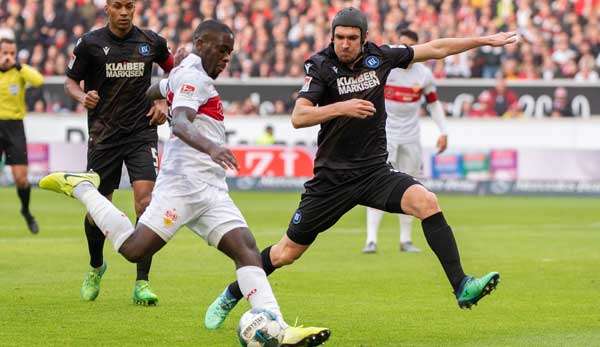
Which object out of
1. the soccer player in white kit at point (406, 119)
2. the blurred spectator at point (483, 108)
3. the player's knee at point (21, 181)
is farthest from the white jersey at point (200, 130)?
the blurred spectator at point (483, 108)

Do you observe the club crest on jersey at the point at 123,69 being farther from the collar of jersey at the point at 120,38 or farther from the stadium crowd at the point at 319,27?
the stadium crowd at the point at 319,27

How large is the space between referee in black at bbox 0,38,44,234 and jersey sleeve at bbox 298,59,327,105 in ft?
31.3

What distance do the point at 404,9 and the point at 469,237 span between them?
1627 cm

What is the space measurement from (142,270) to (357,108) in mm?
2889

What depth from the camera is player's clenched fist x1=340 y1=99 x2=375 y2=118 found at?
9625 mm

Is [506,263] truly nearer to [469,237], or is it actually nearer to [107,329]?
[469,237]

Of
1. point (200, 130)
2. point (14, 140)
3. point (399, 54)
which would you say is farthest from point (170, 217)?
point (14, 140)

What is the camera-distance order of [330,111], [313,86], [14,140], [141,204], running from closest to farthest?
[330,111] < [313,86] < [141,204] < [14,140]

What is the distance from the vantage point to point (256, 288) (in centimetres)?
916

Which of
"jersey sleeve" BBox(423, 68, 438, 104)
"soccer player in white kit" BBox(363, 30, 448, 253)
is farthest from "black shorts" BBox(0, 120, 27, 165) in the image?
"jersey sleeve" BBox(423, 68, 438, 104)

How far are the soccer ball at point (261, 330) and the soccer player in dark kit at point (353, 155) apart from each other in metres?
1.30

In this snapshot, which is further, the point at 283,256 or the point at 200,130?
the point at 283,256

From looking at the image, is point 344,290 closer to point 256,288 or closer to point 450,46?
point 450,46

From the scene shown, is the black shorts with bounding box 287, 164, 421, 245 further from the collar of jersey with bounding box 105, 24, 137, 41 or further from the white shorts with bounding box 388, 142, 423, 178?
the white shorts with bounding box 388, 142, 423, 178
